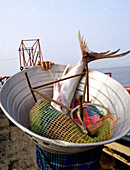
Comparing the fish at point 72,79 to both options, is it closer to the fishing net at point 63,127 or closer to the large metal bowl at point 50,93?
the large metal bowl at point 50,93

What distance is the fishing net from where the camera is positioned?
3.71ft

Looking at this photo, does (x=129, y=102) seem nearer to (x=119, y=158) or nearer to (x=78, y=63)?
(x=78, y=63)

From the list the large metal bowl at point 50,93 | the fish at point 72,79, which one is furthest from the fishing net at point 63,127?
the fish at point 72,79

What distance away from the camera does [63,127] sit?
3.85 feet

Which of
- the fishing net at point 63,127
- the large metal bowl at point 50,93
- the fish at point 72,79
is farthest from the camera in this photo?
the fish at point 72,79

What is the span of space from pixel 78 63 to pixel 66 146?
153 centimetres

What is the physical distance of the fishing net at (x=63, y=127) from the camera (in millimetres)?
1131

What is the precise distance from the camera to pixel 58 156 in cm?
139

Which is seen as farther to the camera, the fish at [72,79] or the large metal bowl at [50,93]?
the fish at [72,79]

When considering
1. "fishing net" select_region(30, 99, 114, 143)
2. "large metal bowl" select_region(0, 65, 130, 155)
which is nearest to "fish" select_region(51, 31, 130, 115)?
"large metal bowl" select_region(0, 65, 130, 155)

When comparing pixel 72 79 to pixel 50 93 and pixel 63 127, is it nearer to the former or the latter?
pixel 50 93

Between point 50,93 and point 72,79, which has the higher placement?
point 72,79

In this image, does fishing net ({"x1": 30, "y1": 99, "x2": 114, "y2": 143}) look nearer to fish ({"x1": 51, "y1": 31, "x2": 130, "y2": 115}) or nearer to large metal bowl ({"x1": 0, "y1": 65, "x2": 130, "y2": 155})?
large metal bowl ({"x1": 0, "y1": 65, "x2": 130, "y2": 155})

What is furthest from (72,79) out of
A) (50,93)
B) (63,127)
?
(63,127)
